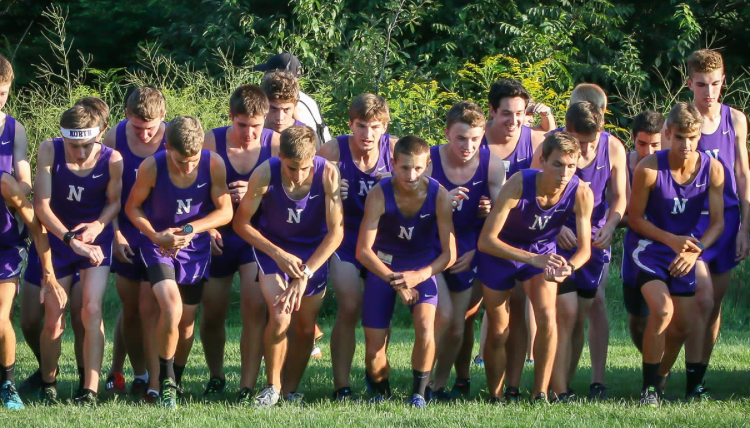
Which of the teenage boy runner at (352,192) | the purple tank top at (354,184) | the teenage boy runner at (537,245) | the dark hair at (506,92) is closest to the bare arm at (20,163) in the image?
the teenage boy runner at (352,192)

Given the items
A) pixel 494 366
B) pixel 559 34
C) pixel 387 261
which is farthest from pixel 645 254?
pixel 559 34

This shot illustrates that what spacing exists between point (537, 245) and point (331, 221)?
1.44m

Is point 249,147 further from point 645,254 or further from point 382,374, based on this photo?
point 645,254

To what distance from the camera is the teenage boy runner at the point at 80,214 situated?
255 inches

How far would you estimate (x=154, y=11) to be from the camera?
20109 millimetres

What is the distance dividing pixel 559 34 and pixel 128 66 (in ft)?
30.3

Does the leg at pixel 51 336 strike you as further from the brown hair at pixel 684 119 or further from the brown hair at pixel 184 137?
the brown hair at pixel 684 119

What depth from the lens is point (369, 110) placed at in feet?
22.3

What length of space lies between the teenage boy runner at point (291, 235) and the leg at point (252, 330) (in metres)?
0.23

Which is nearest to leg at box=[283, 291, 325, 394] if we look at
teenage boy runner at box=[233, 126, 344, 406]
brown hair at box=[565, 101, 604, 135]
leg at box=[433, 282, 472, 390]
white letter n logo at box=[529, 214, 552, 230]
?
teenage boy runner at box=[233, 126, 344, 406]

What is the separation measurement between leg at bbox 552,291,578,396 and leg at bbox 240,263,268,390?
81.4 inches

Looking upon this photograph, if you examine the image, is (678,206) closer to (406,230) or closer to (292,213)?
(406,230)

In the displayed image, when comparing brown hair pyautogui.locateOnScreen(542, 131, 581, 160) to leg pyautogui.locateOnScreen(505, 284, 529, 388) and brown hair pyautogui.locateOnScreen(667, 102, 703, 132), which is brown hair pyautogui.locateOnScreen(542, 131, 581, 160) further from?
leg pyautogui.locateOnScreen(505, 284, 529, 388)

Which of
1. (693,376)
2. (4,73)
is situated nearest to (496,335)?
(693,376)
